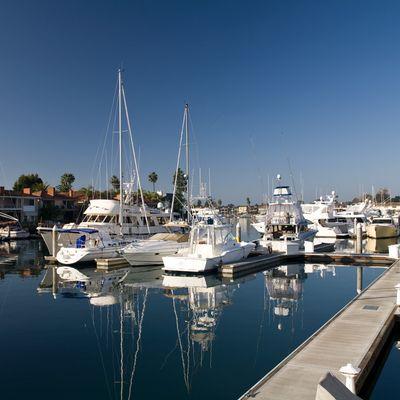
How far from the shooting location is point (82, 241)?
36.7 meters

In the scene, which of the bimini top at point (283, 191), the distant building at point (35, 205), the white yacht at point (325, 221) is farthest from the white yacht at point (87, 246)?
the distant building at point (35, 205)

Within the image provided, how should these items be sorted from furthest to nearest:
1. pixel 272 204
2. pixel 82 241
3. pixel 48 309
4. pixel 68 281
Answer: pixel 272 204, pixel 82 241, pixel 68 281, pixel 48 309

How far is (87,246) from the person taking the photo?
120 feet

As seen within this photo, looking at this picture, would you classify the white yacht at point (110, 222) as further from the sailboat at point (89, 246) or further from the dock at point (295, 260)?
the dock at point (295, 260)

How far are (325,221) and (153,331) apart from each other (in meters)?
57.0

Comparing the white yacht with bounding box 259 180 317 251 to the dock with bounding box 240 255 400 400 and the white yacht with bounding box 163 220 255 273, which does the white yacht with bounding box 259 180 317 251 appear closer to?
the white yacht with bounding box 163 220 255 273

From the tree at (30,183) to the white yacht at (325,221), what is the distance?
60.0 meters

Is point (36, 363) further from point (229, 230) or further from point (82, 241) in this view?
point (82, 241)

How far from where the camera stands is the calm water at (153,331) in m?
11.5

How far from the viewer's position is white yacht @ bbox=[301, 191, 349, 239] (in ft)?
211

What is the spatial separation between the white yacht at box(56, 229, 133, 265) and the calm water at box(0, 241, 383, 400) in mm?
5325

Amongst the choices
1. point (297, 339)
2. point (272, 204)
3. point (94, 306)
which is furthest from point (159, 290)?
point (272, 204)

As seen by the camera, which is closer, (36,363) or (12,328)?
→ (36,363)

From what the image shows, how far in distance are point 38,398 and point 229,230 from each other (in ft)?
75.3
